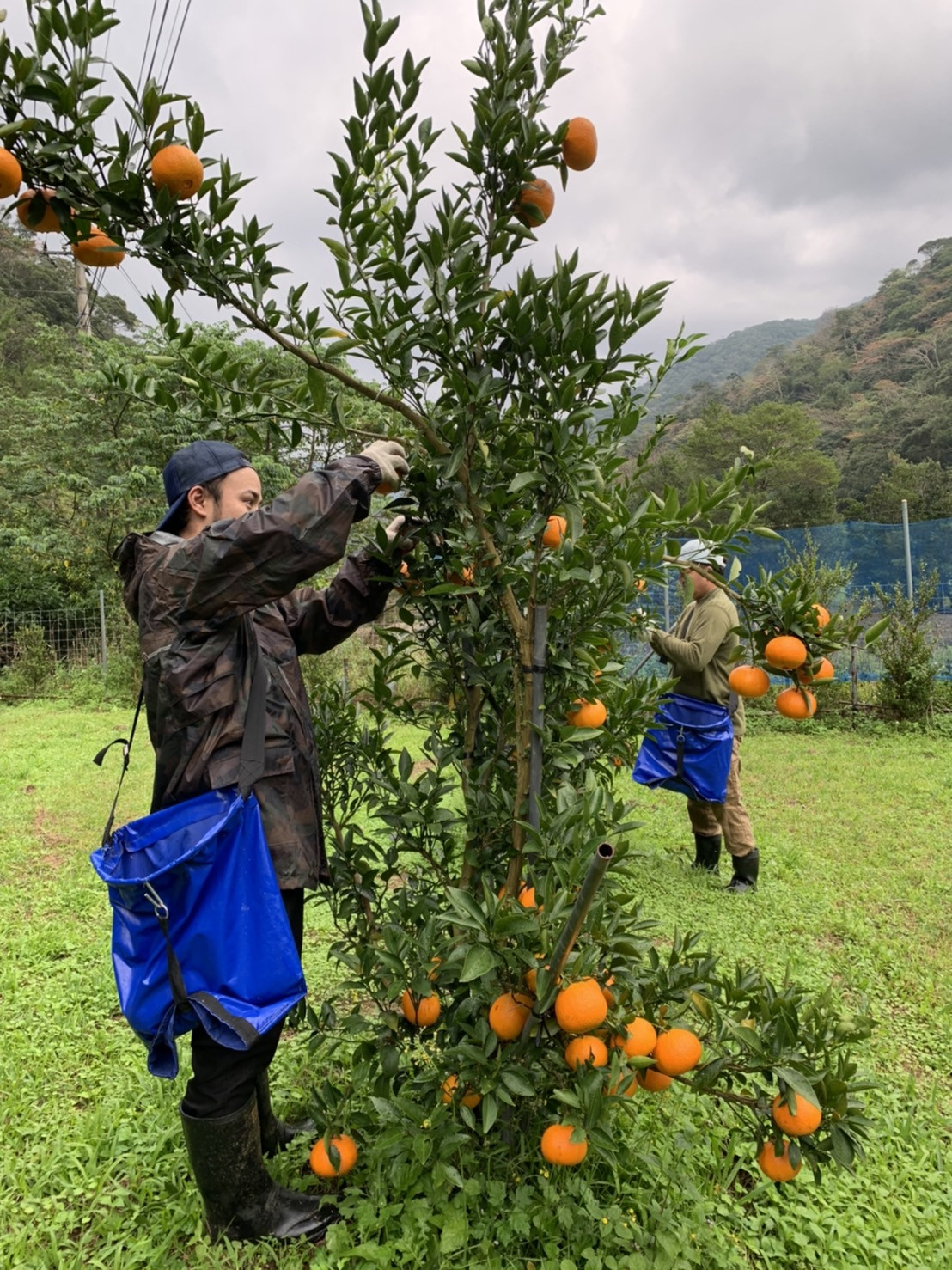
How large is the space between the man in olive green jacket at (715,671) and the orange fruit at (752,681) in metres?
2.06

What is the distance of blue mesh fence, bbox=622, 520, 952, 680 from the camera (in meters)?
8.34

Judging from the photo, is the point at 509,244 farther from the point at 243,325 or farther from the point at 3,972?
the point at 3,972


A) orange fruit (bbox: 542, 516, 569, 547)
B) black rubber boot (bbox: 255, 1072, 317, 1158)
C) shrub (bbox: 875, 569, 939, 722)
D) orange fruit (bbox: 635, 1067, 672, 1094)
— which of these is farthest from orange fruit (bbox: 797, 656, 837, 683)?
shrub (bbox: 875, 569, 939, 722)

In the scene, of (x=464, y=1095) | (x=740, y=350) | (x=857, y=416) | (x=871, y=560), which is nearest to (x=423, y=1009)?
(x=464, y=1095)

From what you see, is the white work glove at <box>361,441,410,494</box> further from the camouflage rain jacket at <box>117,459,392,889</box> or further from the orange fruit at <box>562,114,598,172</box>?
the orange fruit at <box>562,114,598,172</box>

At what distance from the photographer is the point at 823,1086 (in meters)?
1.39

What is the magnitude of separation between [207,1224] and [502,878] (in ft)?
3.46

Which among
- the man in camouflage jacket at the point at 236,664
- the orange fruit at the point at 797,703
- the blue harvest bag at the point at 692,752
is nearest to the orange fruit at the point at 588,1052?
the man in camouflage jacket at the point at 236,664

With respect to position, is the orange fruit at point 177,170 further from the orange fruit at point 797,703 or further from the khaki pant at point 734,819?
the khaki pant at point 734,819

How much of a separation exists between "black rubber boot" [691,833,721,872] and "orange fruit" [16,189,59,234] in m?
3.95

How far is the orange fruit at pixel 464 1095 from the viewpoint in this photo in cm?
160

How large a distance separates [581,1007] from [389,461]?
105cm

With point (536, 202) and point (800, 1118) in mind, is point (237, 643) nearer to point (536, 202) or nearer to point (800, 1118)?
point (536, 202)

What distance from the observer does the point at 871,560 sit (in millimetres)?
9445
